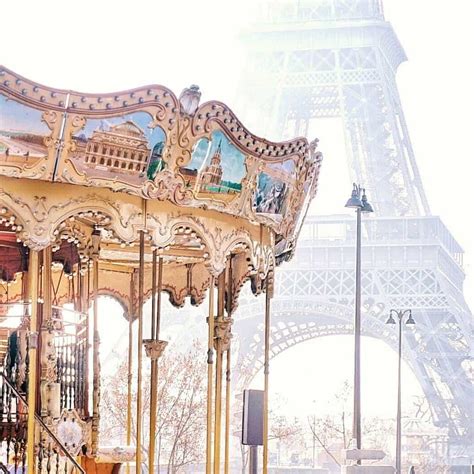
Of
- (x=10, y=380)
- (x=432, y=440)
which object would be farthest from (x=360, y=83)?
(x=10, y=380)

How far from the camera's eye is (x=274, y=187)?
440 inches

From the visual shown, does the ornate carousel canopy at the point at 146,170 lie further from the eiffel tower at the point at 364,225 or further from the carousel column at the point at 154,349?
the eiffel tower at the point at 364,225

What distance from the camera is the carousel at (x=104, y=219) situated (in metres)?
9.35

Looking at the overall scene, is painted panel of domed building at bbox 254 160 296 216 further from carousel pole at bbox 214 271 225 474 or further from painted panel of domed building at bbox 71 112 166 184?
carousel pole at bbox 214 271 225 474

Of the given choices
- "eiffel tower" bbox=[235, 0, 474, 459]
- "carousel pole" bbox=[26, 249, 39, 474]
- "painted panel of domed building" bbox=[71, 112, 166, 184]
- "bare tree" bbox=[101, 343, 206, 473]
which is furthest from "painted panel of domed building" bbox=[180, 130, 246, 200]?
"eiffel tower" bbox=[235, 0, 474, 459]

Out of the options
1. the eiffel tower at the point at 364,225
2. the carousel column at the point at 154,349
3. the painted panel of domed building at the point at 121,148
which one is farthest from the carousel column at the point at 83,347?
the eiffel tower at the point at 364,225

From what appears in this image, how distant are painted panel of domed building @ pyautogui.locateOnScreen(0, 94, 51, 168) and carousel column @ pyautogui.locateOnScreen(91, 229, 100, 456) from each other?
9.19 feet

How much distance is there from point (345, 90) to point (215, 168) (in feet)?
171

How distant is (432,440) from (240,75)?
735 inches

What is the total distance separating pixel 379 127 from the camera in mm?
61656

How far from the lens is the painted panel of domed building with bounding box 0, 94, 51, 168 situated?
9023 mm

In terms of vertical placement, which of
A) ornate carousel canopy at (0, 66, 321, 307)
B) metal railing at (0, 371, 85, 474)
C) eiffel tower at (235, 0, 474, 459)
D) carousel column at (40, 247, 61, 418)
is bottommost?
metal railing at (0, 371, 85, 474)

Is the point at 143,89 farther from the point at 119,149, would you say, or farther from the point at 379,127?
the point at 379,127

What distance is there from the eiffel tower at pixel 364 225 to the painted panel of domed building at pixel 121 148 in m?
39.8
